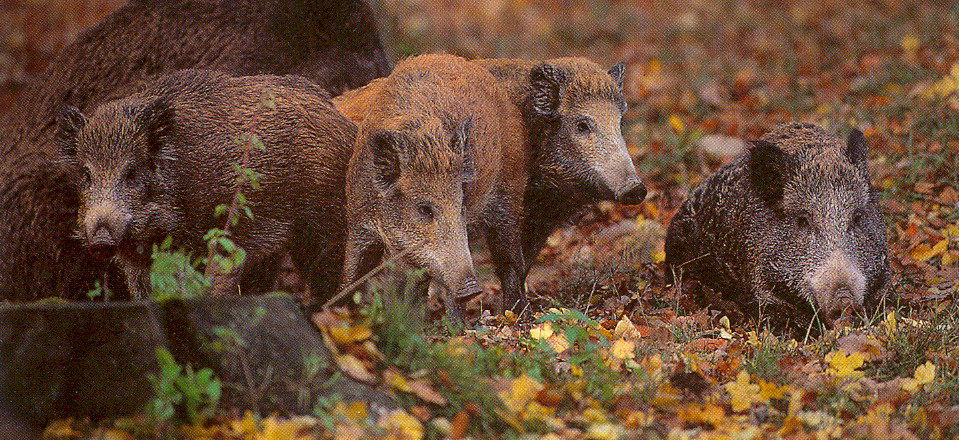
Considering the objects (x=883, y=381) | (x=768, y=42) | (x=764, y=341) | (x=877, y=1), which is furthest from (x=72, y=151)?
(x=877, y=1)

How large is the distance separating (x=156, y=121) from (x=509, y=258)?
6.55 feet

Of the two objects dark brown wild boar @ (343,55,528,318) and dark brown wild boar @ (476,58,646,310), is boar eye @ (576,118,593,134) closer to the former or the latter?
dark brown wild boar @ (476,58,646,310)

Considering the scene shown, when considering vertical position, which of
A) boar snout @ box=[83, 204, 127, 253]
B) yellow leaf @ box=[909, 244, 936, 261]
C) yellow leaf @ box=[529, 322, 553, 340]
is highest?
boar snout @ box=[83, 204, 127, 253]

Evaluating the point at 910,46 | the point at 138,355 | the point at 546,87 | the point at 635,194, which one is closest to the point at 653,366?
the point at 635,194

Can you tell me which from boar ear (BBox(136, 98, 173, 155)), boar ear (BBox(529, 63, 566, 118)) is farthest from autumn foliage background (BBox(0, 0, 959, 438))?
boar ear (BBox(136, 98, 173, 155))

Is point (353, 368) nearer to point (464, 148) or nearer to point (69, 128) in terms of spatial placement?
point (464, 148)

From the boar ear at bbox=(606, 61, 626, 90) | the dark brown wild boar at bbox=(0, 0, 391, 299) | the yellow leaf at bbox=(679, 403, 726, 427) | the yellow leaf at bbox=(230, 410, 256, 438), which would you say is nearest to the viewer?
the yellow leaf at bbox=(230, 410, 256, 438)

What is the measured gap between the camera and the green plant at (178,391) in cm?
385

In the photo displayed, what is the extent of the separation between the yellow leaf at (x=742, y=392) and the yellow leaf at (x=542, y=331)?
0.89 m

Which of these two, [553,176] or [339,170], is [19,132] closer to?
A: [339,170]

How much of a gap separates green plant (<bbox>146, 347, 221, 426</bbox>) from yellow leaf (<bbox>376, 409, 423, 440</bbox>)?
2.12 ft

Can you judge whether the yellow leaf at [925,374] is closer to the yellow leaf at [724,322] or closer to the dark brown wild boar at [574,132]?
the yellow leaf at [724,322]

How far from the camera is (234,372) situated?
13.3 ft

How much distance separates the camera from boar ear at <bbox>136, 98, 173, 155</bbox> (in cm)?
495
